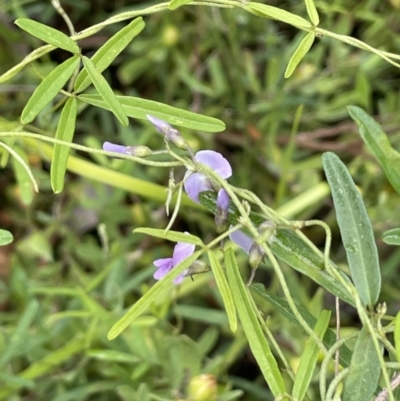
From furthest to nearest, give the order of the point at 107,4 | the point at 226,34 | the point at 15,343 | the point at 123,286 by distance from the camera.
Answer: the point at 107,4
the point at 226,34
the point at 123,286
the point at 15,343

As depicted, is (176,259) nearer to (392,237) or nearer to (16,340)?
(392,237)

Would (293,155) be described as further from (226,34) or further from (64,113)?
(64,113)

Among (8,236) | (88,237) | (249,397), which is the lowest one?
(249,397)

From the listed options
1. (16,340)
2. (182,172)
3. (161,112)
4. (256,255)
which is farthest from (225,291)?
(182,172)

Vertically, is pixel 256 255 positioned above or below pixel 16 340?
above

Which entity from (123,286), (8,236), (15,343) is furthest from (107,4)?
(8,236)

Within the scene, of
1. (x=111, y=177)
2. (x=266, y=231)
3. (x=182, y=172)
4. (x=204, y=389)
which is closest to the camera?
(x=266, y=231)

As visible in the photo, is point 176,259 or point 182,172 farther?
point 182,172
